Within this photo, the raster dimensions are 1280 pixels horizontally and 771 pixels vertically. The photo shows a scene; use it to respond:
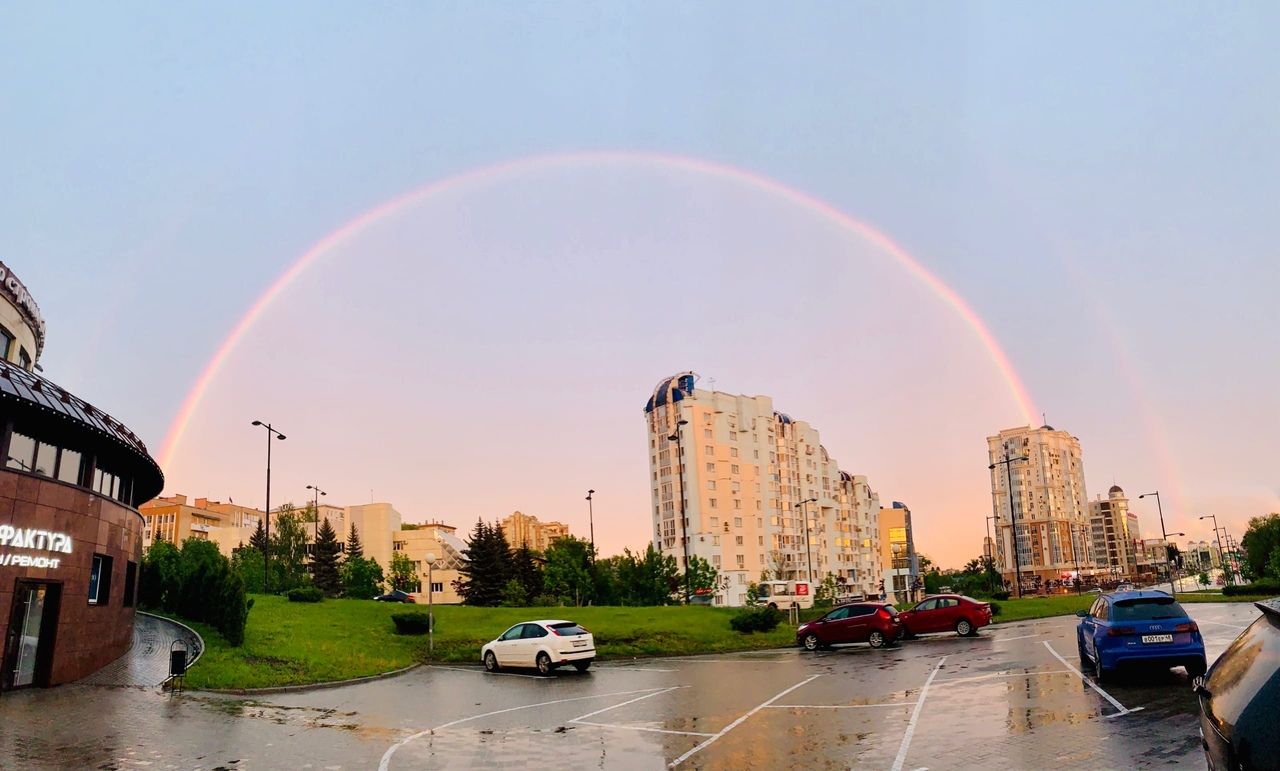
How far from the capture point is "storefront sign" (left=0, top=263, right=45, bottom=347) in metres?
31.2

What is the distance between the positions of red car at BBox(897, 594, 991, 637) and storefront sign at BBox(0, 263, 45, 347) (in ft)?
116

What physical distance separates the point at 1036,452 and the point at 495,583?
546ft

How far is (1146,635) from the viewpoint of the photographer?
15203 millimetres

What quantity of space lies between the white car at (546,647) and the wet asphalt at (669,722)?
1.32 metres

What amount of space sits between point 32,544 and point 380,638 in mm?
15151

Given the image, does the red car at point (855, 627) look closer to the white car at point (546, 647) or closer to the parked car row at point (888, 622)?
the parked car row at point (888, 622)

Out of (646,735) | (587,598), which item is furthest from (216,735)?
(587,598)

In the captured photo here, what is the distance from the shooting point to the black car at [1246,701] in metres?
4.12

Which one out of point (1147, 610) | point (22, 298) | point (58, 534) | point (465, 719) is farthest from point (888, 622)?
point (22, 298)

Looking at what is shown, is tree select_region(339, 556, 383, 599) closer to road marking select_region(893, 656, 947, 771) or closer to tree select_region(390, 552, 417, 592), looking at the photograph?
tree select_region(390, 552, 417, 592)

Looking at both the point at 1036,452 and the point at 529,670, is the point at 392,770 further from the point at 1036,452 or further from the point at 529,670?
the point at 1036,452

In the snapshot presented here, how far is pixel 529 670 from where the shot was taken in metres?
25.9

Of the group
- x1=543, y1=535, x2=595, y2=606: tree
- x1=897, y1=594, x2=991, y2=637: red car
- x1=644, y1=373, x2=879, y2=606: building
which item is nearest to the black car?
x1=897, y1=594, x2=991, y2=637: red car

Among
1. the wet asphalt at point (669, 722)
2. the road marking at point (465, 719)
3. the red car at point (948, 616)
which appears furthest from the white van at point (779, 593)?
the road marking at point (465, 719)
